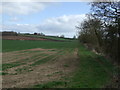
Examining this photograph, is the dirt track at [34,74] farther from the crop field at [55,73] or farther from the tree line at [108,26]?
the tree line at [108,26]

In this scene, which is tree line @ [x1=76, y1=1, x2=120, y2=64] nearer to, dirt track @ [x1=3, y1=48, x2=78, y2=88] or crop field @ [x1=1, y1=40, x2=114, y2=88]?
crop field @ [x1=1, y1=40, x2=114, y2=88]

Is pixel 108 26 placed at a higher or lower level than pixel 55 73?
higher

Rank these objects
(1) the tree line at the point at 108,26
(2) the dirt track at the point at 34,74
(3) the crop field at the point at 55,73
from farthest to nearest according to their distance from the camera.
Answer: (1) the tree line at the point at 108,26 < (2) the dirt track at the point at 34,74 < (3) the crop field at the point at 55,73

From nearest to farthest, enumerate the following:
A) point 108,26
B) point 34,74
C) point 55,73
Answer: point 34,74
point 55,73
point 108,26

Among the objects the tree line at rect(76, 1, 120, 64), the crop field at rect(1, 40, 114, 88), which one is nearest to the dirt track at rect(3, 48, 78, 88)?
the crop field at rect(1, 40, 114, 88)

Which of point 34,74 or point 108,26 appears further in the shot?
point 108,26

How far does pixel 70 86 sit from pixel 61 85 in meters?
0.46

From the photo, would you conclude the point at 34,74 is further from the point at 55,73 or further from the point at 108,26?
the point at 108,26

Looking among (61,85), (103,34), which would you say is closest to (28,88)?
(61,85)

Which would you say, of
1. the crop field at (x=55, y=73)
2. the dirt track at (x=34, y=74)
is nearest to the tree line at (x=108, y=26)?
the crop field at (x=55, y=73)

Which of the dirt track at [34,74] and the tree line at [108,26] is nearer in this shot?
the dirt track at [34,74]

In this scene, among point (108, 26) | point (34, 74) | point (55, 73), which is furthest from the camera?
point (108, 26)

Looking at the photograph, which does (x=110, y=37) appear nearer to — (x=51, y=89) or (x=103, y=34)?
(x=103, y=34)

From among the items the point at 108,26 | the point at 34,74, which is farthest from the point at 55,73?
the point at 108,26
